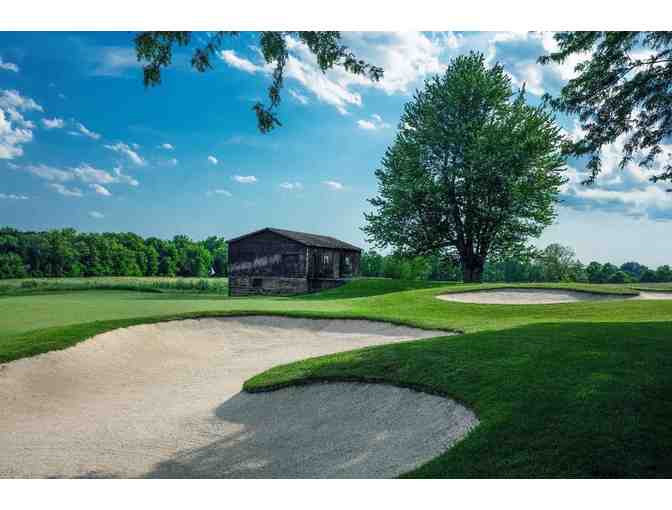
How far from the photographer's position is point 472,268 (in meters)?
32.5

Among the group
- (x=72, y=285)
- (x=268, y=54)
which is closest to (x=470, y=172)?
(x=268, y=54)

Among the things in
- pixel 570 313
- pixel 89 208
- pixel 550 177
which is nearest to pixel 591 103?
pixel 570 313

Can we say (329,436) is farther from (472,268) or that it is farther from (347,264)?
(347,264)

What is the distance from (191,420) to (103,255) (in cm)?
3687

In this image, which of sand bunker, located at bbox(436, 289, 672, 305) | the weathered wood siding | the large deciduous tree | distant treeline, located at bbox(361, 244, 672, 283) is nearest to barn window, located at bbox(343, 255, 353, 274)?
distant treeline, located at bbox(361, 244, 672, 283)

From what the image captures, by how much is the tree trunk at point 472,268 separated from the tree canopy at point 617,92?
838 inches

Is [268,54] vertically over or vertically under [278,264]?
over

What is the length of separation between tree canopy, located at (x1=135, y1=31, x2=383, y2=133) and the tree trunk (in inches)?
1070

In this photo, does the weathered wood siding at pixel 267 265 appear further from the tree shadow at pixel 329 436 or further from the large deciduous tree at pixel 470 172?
the tree shadow at pixel 329 436

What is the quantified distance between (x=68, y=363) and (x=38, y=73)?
6198mm

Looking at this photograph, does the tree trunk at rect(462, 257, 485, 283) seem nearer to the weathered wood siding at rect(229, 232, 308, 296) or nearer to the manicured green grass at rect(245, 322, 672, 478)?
the weathered wood siding at rect(229, 232, 308, 296)

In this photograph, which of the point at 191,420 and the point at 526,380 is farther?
the point at 191,420

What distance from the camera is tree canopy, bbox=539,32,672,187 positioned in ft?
32.8

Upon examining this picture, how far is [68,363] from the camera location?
10312 millimetres
